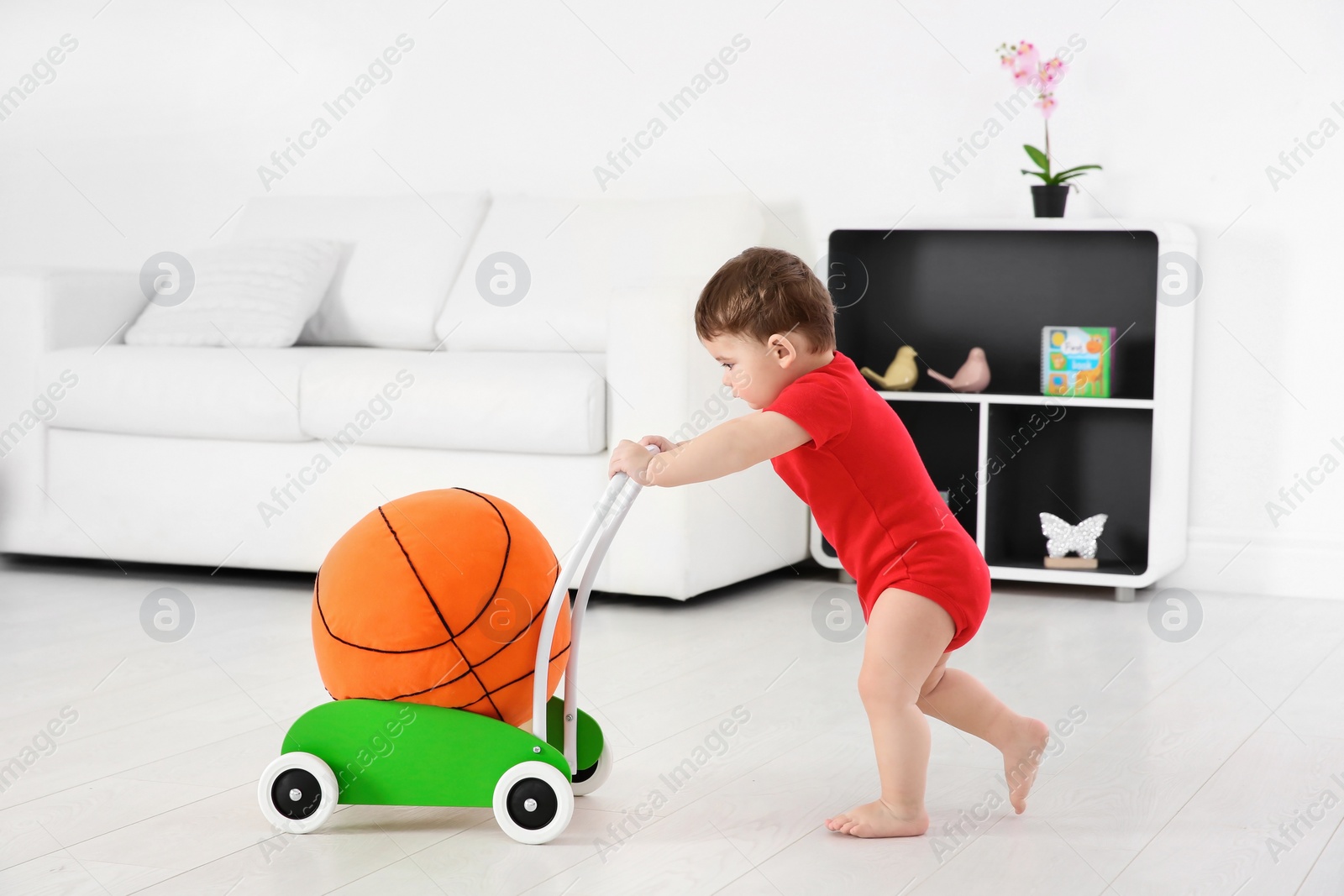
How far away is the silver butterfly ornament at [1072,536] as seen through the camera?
2666 millimetres

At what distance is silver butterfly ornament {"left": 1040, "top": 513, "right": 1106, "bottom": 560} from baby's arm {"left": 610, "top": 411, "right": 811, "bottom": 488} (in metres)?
1.55

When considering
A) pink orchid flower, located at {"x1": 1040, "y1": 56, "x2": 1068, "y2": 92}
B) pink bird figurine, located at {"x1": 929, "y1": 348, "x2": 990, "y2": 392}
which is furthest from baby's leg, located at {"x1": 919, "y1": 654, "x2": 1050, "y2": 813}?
pink orchid flower, located at {"x1": 1040, "y1": 56, "x2": 1068, "y2": 92}

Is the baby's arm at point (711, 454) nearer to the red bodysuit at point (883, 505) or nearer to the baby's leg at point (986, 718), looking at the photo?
the red bodysuit at point (883, 505)

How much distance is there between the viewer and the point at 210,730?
1667mm

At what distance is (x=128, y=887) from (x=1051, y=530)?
6.52 ft

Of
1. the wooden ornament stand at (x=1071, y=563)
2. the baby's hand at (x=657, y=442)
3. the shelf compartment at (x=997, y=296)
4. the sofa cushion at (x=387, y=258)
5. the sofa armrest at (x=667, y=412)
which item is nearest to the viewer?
the baby's hand at (x=657, y=442)

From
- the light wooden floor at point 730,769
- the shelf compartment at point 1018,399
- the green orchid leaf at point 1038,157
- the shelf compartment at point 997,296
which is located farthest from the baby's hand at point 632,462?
the green orchid leaf at point 1038,157

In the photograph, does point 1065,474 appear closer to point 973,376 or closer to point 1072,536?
point 1072,536

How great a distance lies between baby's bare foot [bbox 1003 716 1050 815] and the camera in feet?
4.61

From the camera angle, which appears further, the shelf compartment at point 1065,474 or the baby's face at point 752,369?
the shelf compartment at point 1065,474

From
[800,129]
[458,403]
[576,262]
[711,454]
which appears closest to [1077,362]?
[800,129]

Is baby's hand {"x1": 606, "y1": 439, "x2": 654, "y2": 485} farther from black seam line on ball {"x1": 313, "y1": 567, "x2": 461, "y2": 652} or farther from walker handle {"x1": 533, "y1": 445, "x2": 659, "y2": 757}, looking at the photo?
black seam line on ball {"x1": 313, "y1": 567, "x2": 461, "y2": 652}

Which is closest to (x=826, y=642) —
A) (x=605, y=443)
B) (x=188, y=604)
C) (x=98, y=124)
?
(x=605, y=443)

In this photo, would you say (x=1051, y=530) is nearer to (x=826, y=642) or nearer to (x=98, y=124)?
(x=826, y=642)
